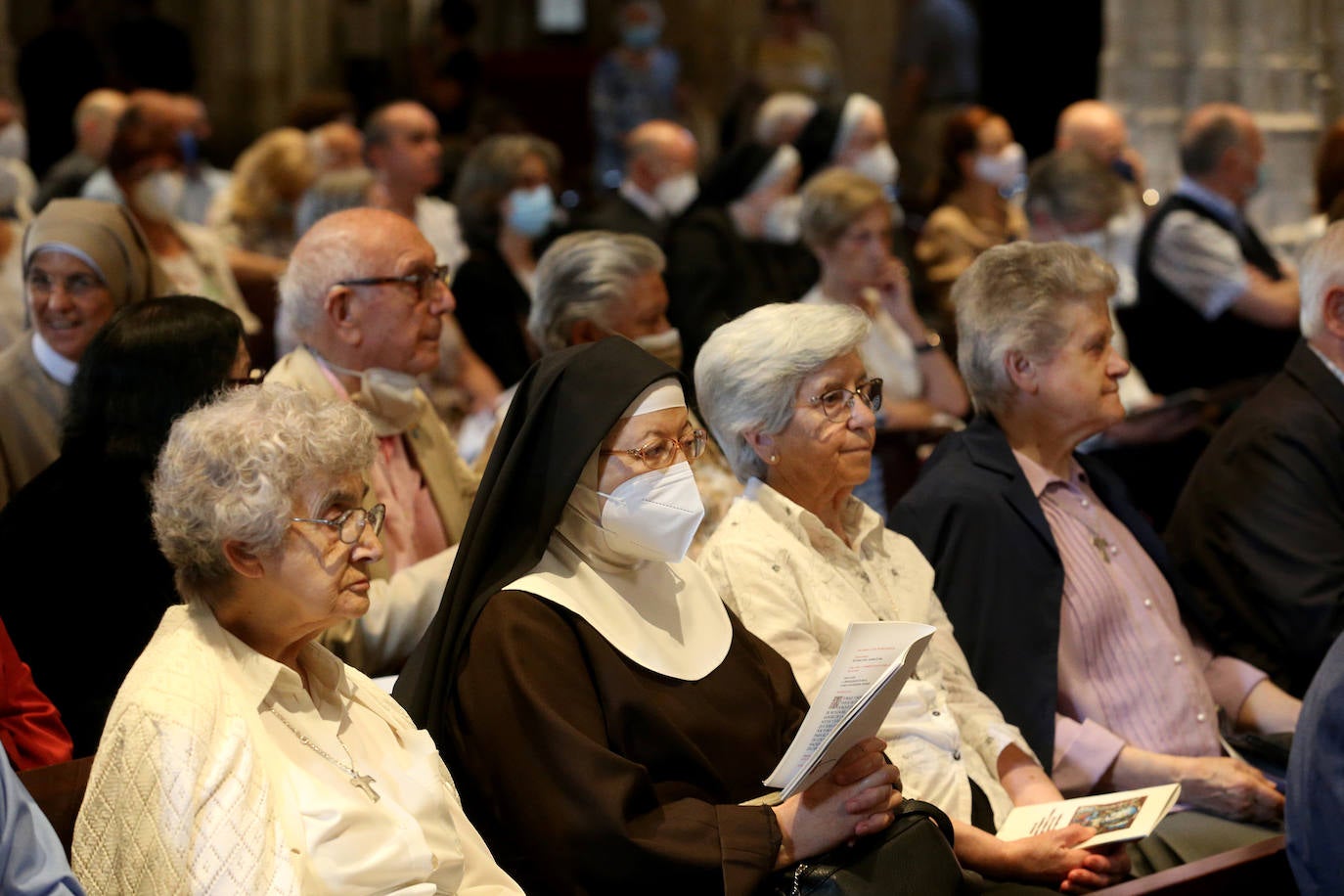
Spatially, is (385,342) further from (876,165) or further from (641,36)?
(641,36)

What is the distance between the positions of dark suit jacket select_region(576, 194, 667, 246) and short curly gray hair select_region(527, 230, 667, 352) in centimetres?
293

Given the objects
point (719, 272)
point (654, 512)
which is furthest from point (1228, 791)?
point (719, 272)

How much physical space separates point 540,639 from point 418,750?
1.01 ft

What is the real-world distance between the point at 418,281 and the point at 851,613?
4.84ft

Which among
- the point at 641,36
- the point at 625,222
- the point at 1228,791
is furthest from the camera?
the point at 641,36

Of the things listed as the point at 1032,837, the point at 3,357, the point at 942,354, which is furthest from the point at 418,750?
the point at 942,354

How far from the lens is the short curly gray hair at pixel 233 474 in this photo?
2.72m

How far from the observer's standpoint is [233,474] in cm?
274

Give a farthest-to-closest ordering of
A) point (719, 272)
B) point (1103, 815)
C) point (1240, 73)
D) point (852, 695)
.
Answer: point (1240, 73), point (719, 272), point (1103, 815), point (852, 695)

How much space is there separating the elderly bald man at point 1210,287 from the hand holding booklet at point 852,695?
16.8 feet

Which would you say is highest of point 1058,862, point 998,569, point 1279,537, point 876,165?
point 876,165

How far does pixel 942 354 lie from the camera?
6895mm

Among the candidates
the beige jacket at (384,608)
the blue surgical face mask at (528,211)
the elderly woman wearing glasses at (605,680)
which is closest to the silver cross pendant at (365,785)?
the elderly woman wearing glasses at (605,680)

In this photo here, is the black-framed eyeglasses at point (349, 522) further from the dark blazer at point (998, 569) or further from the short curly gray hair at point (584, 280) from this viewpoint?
the short curly gray hair at point (584, 280)
